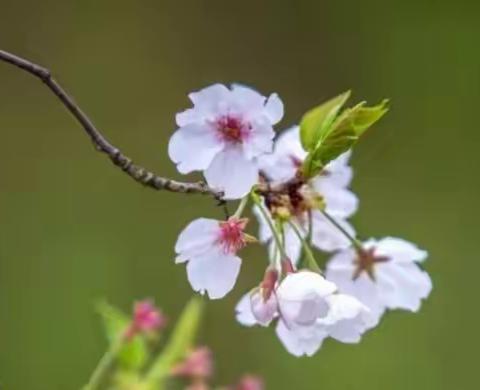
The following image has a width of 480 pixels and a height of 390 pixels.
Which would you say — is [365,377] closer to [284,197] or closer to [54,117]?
[54,117]

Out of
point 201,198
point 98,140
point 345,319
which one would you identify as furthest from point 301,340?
point 201,198

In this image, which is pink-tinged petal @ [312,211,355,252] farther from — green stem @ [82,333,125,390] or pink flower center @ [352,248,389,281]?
green stem @ [82,333,125,390]

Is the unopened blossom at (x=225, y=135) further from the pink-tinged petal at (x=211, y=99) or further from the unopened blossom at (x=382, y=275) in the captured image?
the unopened blossom at (x=382, y=275)

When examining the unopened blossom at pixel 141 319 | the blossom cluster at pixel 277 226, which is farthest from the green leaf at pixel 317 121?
the unopened blossom at pixel 141 319

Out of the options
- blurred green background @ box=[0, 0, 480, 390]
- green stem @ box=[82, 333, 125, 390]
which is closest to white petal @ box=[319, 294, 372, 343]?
green stem @ box=[82, 333, 125, 390]

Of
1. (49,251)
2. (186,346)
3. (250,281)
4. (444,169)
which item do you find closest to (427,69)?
(444,169)
